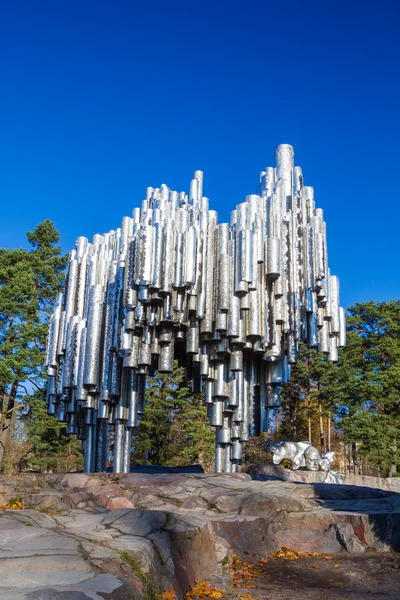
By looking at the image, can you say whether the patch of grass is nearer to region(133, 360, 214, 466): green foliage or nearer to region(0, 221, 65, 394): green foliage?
region(0, 221, 65, 394): green foliage

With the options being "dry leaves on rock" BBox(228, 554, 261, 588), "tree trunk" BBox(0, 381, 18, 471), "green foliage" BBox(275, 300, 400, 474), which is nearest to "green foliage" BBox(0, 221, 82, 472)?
"tree trunk" BBox(0, 381, 18, 471)

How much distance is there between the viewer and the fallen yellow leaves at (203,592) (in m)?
6.89

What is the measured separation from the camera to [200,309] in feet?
47.4

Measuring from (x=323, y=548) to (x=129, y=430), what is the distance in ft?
23.7

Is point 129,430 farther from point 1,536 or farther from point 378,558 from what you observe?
point 1,536

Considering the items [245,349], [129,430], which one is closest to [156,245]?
[245,349]

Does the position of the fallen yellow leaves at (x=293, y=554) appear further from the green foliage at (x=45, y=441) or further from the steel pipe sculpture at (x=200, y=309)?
the green foliage at (x=45, y=441)

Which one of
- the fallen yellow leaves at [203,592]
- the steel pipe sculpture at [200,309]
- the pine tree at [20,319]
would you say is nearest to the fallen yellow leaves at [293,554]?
the fallen yellow leaves at [203,592]

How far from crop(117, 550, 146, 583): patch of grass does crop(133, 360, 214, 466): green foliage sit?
79.6 feet

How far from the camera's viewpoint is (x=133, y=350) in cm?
1488

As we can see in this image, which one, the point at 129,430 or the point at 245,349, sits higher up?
the point at 245,349

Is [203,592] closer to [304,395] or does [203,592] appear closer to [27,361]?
[27,361]

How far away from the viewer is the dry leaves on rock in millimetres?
7797

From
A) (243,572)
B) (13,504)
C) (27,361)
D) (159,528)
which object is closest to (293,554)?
(243,572)
